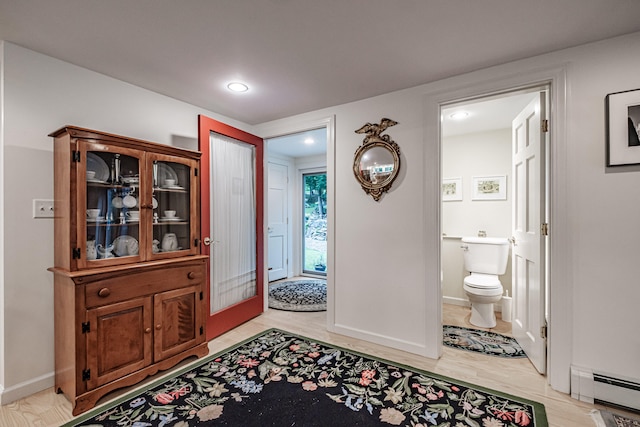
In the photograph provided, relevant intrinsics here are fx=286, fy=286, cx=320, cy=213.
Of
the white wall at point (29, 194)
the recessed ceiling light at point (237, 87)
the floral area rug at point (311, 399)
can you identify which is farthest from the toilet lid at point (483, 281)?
the white wall at point (29, 194)

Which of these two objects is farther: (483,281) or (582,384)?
(483,281)

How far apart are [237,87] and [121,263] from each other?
165cm

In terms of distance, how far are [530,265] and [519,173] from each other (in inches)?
33.7

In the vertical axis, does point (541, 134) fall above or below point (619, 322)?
above

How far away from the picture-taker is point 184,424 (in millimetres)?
1628

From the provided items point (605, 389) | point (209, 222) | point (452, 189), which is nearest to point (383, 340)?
point (605, 389)

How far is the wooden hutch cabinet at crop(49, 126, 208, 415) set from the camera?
5.82 ft

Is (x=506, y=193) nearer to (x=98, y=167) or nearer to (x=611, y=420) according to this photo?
(x=611, y=420)

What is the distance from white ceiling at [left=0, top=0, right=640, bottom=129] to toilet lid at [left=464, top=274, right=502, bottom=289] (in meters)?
2.06

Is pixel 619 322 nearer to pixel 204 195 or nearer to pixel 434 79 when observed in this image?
pixel 434 79

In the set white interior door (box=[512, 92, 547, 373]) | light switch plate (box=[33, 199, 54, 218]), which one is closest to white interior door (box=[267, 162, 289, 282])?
light switch plate (box=[33, 199, 54, 218])

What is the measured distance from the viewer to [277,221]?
541 cm

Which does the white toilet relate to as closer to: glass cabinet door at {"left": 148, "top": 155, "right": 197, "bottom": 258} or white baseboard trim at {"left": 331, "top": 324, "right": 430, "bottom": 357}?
white baseboard trim at {"left": 331, "top": 324, "right": 430, "bottom": 357}

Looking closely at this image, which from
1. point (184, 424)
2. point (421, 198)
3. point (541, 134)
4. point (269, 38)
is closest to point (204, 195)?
point (269, 38)
